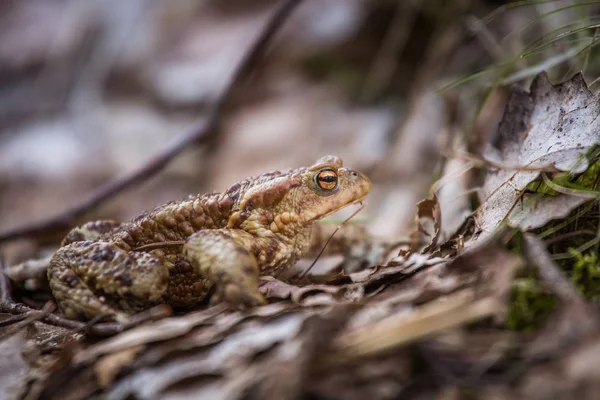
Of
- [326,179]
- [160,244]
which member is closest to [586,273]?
[326,179]

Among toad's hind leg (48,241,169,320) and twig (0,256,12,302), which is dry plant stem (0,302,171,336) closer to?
toad's hind leg (48,241,169,320)

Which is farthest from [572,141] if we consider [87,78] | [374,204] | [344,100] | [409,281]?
[87,78]

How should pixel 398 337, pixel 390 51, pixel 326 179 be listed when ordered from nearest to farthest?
1. pixel 398 337
2. pixel 326 179
3. pixel 390 51

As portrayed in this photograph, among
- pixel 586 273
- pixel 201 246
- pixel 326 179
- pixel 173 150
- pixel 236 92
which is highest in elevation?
pixel 236 92

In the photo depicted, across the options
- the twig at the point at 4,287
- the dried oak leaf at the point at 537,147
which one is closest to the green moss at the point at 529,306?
the dried oak leaf at the point at 537,147

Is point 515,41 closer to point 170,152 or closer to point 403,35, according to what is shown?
point 403,35

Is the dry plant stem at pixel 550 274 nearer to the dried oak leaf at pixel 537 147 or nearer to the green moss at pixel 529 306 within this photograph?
the green moss at pixel 529 306

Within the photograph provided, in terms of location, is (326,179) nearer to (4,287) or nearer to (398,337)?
(398,337)

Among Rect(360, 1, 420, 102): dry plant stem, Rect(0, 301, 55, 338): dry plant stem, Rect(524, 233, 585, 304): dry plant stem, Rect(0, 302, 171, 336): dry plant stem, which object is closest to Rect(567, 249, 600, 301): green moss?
Rect(524, 233, 585, 304): dry plant stem
